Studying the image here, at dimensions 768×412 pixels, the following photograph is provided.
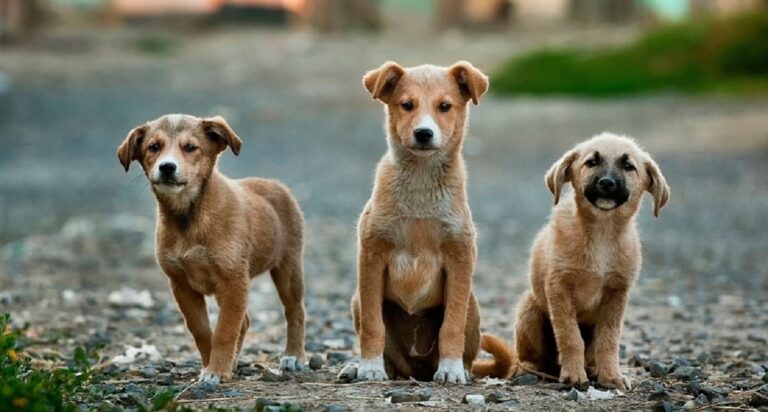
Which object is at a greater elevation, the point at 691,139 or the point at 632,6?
the point at 632,6

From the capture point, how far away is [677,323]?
9.51 metres

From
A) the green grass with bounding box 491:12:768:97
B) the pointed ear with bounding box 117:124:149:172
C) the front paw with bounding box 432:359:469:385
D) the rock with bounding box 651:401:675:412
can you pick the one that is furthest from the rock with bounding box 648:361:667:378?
the green grass with bounding box 491:12:768:97

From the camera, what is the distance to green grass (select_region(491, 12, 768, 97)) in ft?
78.9

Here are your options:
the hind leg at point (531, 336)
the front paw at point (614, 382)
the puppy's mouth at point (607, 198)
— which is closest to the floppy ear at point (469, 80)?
the puppy's mouth at point (607, 198)

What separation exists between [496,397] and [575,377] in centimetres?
64

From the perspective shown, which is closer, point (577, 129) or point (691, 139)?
point (691, 139)

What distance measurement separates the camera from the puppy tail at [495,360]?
24.5 feet

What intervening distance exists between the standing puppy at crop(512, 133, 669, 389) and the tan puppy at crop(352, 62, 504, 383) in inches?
18.7

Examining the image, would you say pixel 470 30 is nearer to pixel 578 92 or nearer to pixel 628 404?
pixel 578 92

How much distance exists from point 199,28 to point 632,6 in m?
10.5

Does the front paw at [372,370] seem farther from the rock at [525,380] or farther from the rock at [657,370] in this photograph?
the rock at [657,370]

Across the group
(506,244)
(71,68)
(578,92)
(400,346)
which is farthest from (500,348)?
(71,68)

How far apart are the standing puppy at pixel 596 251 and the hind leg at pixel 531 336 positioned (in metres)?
0.17

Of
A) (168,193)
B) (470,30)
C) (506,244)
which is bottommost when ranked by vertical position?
(506,244)
